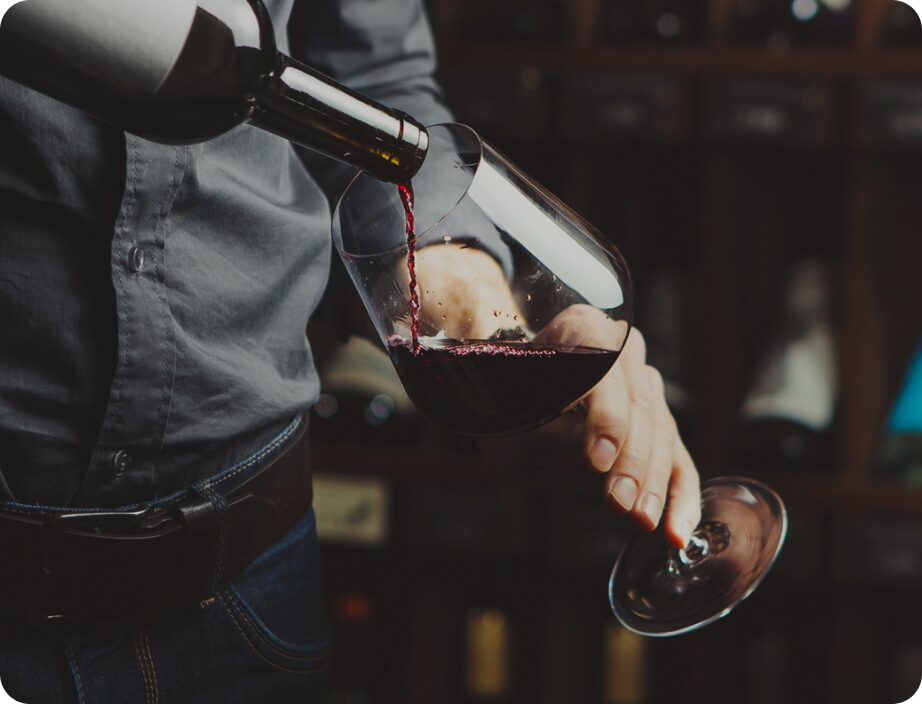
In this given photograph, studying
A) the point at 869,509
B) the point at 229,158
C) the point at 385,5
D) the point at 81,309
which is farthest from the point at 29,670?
the point at 869,509

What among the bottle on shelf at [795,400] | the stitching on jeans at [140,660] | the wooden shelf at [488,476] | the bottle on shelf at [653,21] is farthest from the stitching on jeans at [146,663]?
the bottle on shelf at [653,21]

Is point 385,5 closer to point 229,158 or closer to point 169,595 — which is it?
point 229,158

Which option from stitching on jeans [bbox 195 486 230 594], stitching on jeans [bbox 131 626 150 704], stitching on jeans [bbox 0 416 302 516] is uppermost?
stitching on jeans [bbox 0 416 302 516]

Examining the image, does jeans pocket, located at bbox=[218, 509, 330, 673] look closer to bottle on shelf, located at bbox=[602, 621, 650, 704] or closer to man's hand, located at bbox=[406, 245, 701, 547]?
man's hand, located at bbox=[406, 245, 701, 547]

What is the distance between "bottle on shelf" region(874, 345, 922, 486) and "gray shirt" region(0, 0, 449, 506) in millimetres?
1123

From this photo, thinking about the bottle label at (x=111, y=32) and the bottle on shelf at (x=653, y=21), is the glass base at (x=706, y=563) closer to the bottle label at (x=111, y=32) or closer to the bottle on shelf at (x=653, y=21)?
the bottle label at (x=111, y=32)

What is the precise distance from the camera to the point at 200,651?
60cm

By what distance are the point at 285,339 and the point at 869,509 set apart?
3.54 feet

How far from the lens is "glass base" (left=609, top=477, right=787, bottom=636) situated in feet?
2.21

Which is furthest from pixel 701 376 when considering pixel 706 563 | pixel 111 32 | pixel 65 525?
pixel 111 32

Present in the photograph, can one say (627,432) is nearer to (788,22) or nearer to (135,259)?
(135,259)

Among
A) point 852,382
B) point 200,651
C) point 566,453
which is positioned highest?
point 566,453

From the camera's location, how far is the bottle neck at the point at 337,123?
0.40 metres

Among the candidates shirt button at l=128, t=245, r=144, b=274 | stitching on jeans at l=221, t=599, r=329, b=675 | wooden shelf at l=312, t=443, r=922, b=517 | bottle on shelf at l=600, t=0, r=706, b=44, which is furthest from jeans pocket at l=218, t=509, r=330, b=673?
bottle on shelf at l=600, t=0, r=706, b=44
